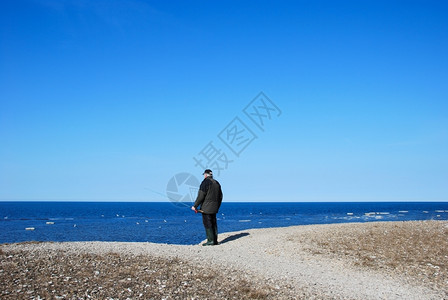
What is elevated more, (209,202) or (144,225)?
(209,202)

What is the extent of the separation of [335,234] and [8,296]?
14763 mm

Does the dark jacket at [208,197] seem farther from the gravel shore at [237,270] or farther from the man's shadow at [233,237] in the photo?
the man's shadow at [233,237]

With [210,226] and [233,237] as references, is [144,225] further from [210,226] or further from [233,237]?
[210,226]

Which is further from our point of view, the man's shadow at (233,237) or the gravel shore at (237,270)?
the man's shadow at (233,237)

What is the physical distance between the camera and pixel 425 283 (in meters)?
11.9

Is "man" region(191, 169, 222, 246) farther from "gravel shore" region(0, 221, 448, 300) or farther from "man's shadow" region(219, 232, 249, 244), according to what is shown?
"man's shadow" region(219, 232, 249, 244)

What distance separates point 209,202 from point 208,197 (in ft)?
0.75

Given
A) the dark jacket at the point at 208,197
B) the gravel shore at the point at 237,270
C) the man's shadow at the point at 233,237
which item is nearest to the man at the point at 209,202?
the dark jacket at the point at 208,197

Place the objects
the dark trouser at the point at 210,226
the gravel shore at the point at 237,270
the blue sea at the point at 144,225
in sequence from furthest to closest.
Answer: the blue sea at the point at 144,225 → the dark trouser at the point at 210,226 → the gravel shore at the point at 237,270

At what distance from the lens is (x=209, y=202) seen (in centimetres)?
1716

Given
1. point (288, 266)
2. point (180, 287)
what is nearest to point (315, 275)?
point (288, 266)

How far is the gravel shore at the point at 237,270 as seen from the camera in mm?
9883

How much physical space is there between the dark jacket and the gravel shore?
1.70m

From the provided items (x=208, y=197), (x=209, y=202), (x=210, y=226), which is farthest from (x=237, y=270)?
(x=208, y=197)
